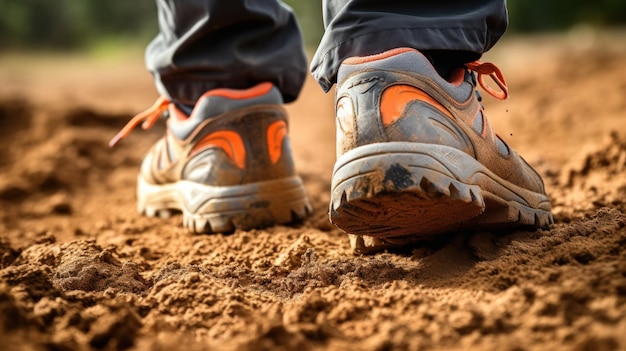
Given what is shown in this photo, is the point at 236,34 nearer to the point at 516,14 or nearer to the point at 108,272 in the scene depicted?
the point at 108,272

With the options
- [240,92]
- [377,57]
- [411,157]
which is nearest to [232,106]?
[240,92]

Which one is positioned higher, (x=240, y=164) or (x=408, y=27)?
(x=408, y=27)

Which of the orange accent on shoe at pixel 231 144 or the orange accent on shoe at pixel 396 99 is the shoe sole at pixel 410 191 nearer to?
the orange accent on shoe at pixel 396 99

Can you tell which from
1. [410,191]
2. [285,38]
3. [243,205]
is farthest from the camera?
[285,38]

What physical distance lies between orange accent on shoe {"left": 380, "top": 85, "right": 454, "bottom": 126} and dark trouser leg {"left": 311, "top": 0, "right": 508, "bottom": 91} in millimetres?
119

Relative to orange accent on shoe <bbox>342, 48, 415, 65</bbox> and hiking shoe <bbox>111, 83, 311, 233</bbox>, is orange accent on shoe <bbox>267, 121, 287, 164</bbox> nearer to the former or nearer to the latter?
hiking shoe <bbox>111, 83, 311, 233</bbox>

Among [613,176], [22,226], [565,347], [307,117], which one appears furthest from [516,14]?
[565,347]

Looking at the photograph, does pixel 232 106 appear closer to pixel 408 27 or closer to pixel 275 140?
pixel 275 140

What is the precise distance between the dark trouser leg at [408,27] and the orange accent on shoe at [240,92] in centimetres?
51

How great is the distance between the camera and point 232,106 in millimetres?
1931

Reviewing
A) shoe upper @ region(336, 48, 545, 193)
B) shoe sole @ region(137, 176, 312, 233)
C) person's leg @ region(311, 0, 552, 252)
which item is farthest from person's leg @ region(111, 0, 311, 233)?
shoe upper @ region(336, 48, 545, 193)

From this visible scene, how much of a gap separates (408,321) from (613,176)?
4.19 feet

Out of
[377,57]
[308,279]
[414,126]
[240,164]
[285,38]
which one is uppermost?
[285,38]

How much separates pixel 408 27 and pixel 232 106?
0.72 metres
